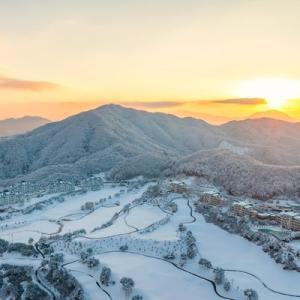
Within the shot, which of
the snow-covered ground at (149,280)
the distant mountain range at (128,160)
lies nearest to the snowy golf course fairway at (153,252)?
the snow-covered ground at (149,280)

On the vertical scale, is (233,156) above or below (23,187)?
above

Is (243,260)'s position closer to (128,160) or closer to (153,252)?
(153,252)

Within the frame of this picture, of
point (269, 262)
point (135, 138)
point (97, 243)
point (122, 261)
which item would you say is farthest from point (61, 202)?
point (135, 138)

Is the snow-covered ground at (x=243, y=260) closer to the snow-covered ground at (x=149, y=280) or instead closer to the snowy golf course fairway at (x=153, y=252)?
the snowy golf course fairway at (x=153, y=252)

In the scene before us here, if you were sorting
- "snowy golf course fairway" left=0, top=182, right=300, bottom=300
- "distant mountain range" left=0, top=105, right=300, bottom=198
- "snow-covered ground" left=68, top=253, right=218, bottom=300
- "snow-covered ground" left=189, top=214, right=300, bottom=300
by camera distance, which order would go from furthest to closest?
"distant mountain range" left=0, top=105, right=300, bottom=198 < "snow-covered ground" left=189, top=214, right=300, bottom=300 < "snowy golf course fairway" left=0, top=182, right=300, bottom=300 < "snow-covered ground" left=68, top=253, right=218, bottom=300

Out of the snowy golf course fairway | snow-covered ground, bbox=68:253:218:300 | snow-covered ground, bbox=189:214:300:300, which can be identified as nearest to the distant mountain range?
the snowy golf course fairway

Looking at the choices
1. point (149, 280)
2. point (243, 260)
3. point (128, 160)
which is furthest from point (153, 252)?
point (128, 160)

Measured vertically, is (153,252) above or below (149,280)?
below

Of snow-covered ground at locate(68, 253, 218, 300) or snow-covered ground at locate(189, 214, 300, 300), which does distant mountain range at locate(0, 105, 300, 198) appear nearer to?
snow-covered ground at locate(189, 214, 300, 300)

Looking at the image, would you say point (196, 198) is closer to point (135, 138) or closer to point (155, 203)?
point (155, 203)

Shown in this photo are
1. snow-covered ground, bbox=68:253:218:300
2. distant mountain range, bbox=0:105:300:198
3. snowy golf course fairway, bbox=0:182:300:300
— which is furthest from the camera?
distant mountain range, bbox=0:105:300:198

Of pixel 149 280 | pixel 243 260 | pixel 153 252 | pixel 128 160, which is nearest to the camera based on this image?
pixel 149 280
